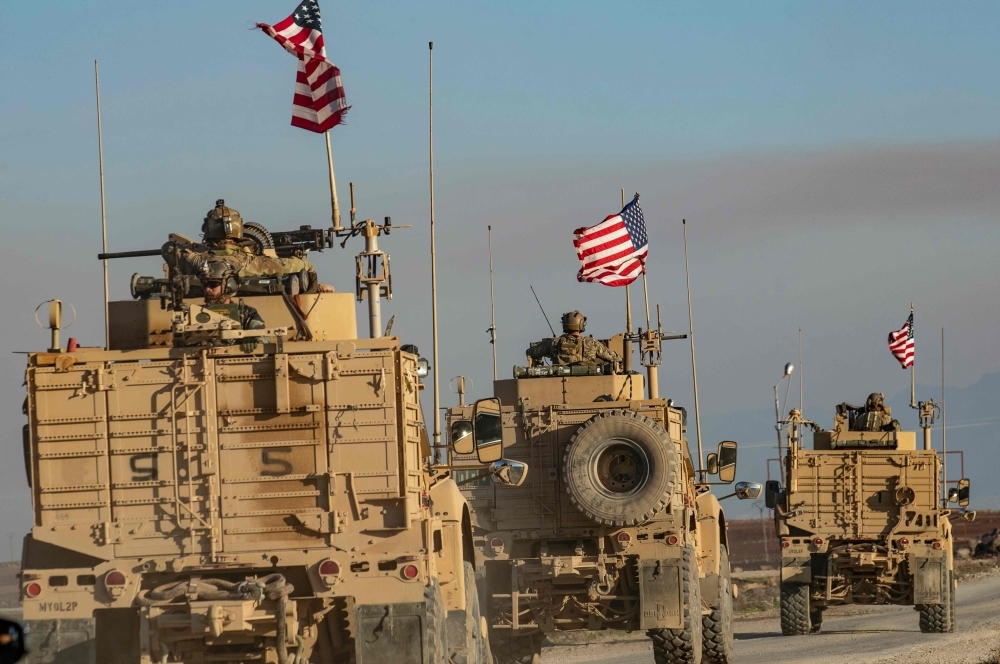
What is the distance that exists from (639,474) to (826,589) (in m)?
10.1

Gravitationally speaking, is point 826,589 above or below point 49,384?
below

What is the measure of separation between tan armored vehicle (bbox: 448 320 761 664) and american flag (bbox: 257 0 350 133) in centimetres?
368

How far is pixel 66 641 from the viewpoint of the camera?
10.6 meters

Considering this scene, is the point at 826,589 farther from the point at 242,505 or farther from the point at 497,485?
the point at 242,505

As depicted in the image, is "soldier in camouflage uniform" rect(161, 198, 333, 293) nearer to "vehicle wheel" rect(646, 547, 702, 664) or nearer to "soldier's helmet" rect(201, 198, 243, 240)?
"soldier's helmet" rect(201, 198, 243, 240)

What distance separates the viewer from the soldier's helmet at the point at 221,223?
13.7m

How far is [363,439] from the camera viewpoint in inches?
424

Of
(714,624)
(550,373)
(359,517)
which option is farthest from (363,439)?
(714,624)

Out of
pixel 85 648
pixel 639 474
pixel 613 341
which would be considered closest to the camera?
pixel 85 648

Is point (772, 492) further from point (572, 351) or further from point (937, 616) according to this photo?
point (572, 351)

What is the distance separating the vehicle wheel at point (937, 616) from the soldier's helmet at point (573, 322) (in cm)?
838

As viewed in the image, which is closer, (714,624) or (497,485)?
(497,485)

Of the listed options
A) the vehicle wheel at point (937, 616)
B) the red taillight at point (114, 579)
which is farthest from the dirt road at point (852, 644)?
the red taillight at point (114, 579)

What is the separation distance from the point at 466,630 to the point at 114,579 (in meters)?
2.83
